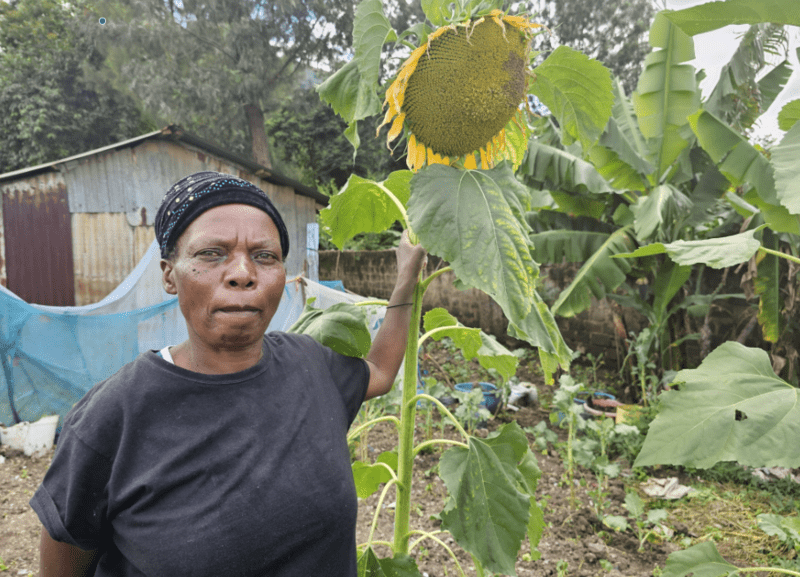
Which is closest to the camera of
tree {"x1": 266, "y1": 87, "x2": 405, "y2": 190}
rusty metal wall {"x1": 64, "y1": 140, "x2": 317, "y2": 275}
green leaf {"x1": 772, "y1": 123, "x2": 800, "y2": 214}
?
green leaf {"x1": 772, "y1": 123, "x2": 800, "y2": 214}

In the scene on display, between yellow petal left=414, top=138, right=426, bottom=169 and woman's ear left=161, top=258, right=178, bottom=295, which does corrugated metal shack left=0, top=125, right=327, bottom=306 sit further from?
yellow petal left=414, top=138, right=426, bottom=169

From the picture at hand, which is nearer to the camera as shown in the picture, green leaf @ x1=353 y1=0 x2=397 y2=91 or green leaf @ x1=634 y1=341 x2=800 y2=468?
green leaf @ x1=353 y1=0 x2=397 y2=91

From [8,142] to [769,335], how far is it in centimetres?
1781

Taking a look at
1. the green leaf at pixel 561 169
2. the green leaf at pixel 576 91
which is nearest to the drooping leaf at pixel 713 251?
the green leaf at pixel 576 91

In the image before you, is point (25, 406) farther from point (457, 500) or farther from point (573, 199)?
point (573, 199)

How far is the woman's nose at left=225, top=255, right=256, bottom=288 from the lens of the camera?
986 mm

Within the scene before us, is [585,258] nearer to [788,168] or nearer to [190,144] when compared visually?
[788,168]

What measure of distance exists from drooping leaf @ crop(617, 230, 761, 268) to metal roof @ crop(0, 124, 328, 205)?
7241 mm

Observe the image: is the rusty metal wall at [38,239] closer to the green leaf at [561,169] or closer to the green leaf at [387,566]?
the green leaf at [561,169]

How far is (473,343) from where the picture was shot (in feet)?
5.19

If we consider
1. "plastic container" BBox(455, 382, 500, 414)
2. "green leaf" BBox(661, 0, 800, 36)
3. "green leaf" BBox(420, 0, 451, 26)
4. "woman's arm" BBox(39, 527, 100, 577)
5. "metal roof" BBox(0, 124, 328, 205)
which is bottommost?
"plastic container" BBox(455, 382, 500, 414)

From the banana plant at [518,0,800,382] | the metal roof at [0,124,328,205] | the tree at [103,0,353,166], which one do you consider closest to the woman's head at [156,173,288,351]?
the banana plant at [518,0,800,382]

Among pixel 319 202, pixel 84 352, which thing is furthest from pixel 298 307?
pixel 319 202

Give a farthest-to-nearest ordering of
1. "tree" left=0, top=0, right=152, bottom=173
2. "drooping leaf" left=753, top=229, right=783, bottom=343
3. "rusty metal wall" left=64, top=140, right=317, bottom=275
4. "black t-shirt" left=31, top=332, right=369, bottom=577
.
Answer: "tree" left=0, top=0, right=152, bottom=173
"rusty metal wall" left=64, top=140, right=317, bottom=275
"drooping leaf" left=753, top=229, right=783, bottom=343
"black t-shirt" left=31, top=332, right=369, bottom=577
